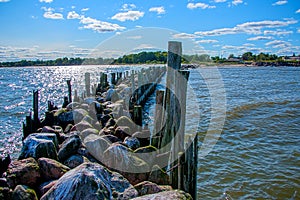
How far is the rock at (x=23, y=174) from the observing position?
15.3 ft

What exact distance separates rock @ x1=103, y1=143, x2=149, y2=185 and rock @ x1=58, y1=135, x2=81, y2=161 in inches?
40.5

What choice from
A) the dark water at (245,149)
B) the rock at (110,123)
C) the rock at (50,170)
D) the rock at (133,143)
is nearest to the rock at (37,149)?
the rock at (50,170)

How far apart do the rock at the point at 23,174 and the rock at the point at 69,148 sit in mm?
1065

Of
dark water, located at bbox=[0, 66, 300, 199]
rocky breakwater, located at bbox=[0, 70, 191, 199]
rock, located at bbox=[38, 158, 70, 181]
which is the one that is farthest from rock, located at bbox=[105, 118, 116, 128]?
rock, located at bbox=[38, 158, 70, 181]

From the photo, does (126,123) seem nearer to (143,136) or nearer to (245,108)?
(143,136)

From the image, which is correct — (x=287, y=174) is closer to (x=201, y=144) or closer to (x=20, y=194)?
(x=201, y=144)

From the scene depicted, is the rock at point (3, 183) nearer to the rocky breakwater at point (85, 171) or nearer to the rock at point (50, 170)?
the rocky breakwater at point (85, 171)

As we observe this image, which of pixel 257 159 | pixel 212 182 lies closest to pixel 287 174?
pixel 257 159

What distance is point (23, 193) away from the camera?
167 inches

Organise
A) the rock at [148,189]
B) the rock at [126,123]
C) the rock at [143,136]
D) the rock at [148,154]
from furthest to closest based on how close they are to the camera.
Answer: the rock at [126,123], the rock at [143,136], the rock at [148,154], the rock at [148,189]

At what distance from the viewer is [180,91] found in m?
4.98

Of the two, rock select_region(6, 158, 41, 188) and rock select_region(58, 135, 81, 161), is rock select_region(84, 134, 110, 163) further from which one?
rock select_region(6, 158, 41, 188)

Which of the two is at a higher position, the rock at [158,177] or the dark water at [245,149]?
the rock at [158,177]

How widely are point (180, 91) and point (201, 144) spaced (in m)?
5.18
